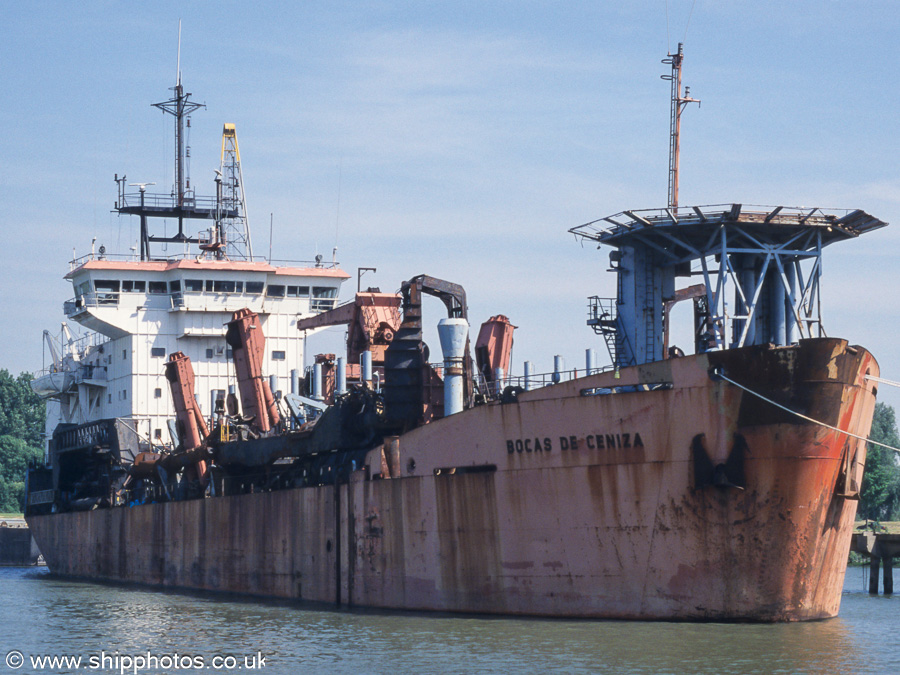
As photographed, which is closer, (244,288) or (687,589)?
(687,589)

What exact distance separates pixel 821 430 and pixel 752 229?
5.31 meters

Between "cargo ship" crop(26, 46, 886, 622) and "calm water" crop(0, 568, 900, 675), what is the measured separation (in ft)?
2.50

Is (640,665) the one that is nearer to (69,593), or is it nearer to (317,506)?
(317,506)

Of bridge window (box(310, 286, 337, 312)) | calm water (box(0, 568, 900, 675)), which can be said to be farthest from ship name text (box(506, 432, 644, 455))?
bridge window (box(310, 286, 337, 312))

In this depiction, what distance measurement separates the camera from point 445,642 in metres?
19.6

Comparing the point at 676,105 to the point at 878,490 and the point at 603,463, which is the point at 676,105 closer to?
the point at 603,463

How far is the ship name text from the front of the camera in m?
20.5

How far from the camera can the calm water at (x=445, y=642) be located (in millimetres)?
17609

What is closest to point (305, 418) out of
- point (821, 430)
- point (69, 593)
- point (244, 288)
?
point (69, 593)

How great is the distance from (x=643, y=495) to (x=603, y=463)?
875 millimetres

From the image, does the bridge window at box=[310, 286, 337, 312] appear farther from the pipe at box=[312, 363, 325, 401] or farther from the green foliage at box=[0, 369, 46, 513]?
the green foliage at box=[0, 369, 46, 513]

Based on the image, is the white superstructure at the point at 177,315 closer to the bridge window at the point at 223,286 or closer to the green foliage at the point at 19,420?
the bridge window at the point at 223,286

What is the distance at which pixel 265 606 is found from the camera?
86.8ft

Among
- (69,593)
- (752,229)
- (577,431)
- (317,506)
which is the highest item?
(752,229)
